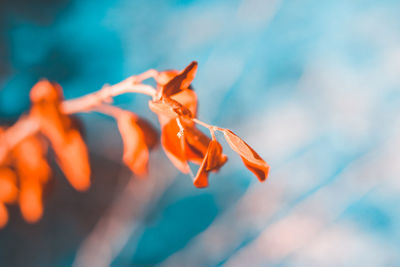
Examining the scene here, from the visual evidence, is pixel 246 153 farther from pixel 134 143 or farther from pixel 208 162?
pixel 134 143

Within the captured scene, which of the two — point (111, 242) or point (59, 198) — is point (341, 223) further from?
point (59, 198)

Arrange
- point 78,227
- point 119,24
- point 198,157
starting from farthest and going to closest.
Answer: point 78,227, point 119,24, point 198,157

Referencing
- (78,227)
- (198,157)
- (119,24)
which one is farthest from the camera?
(78,227)

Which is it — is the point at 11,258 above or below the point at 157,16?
below

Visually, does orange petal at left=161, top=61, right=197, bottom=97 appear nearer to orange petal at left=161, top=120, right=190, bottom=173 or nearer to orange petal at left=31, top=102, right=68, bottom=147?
orange petal at left=161, top=120, right=190, bottom=173

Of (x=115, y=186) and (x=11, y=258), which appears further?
(x=115, y=186)

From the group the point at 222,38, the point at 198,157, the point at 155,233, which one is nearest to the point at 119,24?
the point at 222,38

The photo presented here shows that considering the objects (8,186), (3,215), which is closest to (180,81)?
(8,186)

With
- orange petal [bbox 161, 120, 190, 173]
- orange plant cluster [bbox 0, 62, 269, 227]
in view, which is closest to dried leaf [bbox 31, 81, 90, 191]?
orange plant cluster [bbox 0, 62, 269, 227]
